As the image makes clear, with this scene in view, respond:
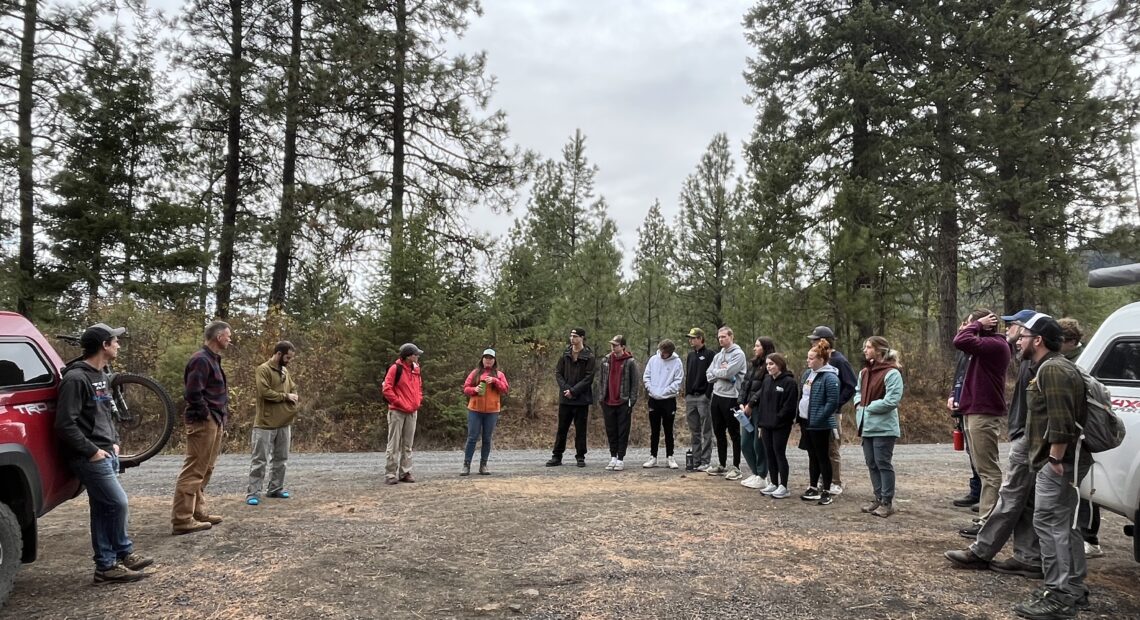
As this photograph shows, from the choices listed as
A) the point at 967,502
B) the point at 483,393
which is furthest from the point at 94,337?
the point at 967,502

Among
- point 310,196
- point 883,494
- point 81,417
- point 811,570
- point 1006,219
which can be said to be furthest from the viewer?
point 310,196

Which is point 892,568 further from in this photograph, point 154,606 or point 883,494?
point 154,606

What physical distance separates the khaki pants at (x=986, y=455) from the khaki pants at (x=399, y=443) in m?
6.59

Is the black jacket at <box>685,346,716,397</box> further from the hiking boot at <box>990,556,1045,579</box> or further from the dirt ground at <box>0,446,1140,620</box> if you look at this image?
the hiking boot at <box>990,556,1045,579</box>

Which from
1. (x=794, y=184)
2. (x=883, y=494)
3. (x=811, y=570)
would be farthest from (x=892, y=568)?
(x=794, y=184)

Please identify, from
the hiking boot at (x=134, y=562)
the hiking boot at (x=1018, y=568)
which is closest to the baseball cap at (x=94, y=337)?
the hiking boot at (x=134, y=562)

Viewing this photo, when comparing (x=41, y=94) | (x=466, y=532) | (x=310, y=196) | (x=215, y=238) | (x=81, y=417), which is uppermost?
(x=41, y=94)

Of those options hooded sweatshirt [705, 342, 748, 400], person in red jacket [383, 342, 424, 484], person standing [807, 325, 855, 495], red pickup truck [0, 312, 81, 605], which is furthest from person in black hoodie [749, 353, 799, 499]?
red pickup truck [0, 312, 81, 605]

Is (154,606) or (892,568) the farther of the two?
(892,568)

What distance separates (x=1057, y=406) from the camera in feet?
14.2

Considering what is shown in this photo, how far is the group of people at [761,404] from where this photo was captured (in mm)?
7090

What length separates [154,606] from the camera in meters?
4.45

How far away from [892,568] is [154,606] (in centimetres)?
545

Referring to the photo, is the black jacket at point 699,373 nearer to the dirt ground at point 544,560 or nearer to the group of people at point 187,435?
the dirt ground at point 544,560
